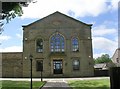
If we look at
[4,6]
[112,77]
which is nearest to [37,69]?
[4,6]

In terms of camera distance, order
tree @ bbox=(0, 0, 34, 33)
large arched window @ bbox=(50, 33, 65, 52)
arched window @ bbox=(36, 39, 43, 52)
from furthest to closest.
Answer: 1. arched window @ bbox=(36, 39, 43, 52)
2. large arched window @ bbox=(50, 33, 65, 52)
3. tree @ bbox=(0, 0, 34, 33)

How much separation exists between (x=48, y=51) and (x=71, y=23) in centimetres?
551

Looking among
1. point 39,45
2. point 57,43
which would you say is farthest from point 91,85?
point 39,45

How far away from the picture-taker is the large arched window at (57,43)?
36.1 metres

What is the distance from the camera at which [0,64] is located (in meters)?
34.7

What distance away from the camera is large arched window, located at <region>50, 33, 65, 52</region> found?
36.1 meters

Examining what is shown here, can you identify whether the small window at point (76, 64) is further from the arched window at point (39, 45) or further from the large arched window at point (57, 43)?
the arched window at point (39, 45)

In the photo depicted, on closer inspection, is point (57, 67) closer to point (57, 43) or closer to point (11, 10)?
point (57, 43)

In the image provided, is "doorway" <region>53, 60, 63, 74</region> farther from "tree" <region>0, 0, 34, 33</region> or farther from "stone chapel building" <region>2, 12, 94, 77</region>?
"tree" <region>0, 0, 34, 33</region>

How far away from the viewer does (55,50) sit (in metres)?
36.1

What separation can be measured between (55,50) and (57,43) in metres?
1.10

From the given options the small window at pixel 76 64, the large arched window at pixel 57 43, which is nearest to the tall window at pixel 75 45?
the large arched window at pixel 57 43

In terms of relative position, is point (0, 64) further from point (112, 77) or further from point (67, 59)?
point (112, 77)

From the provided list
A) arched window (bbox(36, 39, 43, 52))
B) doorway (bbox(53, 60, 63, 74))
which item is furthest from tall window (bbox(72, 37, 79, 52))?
arched window (bbox(36, 39, 43, 52))
